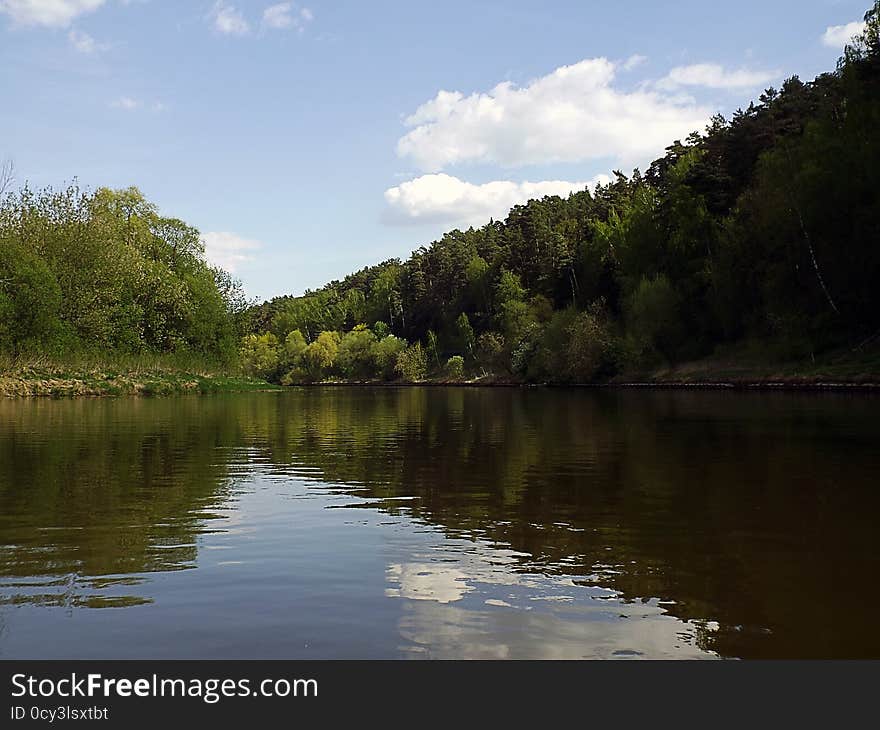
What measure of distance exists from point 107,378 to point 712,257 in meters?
52.1

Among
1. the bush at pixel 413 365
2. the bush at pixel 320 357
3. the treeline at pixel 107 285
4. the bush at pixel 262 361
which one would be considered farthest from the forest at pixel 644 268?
the bush at pixel 262 361

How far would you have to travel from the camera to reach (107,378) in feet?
177

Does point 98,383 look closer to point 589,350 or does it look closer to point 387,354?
point 589,350

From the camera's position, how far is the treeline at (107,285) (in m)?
50.6

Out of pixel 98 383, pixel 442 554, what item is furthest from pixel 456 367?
pixel 442 554

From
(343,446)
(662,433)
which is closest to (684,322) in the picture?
A: (662,433)

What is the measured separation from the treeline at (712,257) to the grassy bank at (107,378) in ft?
76.7

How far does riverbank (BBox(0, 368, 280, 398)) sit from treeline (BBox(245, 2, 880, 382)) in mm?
26642

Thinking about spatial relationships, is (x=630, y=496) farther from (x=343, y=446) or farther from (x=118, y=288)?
(x=118, y=288)

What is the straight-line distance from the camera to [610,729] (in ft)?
13.2

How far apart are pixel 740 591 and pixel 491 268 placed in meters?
133

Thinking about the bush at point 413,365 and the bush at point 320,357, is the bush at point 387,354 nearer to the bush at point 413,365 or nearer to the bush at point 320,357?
the bush at point 413,365

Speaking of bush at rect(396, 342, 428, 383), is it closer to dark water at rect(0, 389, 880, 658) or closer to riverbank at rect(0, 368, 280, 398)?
riverbank at rect(0, 368, 280, 398)

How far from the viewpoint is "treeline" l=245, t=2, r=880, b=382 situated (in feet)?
169
